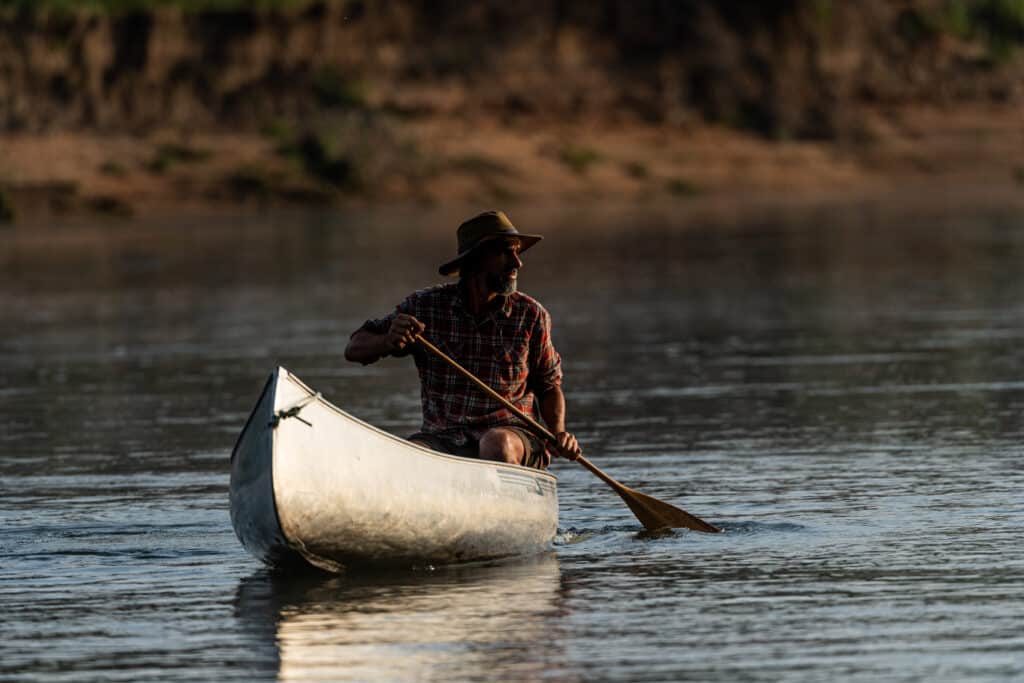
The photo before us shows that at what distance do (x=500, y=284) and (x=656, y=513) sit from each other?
1322mm

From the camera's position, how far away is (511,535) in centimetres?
902

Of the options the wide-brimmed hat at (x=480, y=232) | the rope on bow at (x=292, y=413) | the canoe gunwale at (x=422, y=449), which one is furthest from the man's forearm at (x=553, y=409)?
the rope on bow at (x=292, y=413)

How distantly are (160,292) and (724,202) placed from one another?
2158cm

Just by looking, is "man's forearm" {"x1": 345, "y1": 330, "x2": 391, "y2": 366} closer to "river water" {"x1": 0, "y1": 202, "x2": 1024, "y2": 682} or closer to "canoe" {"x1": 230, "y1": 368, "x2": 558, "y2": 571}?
"canoe" {"x1": 230, "y1": 368, "x2": 558, "y2": 571}

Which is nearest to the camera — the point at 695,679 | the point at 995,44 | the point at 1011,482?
the point at 695,679

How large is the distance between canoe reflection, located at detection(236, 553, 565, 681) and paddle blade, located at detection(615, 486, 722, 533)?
0.56 meters

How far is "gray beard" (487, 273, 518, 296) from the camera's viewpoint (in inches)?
356

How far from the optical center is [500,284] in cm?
906

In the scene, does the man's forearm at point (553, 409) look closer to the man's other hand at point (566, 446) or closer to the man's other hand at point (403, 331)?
the man's other hand at point (566, 446)

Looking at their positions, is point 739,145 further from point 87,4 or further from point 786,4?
point 87,4

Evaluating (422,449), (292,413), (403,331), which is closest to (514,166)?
(403,331)

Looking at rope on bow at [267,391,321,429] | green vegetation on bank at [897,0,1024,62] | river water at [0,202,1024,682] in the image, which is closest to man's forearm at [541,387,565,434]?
river water at [0,202,1024,682]

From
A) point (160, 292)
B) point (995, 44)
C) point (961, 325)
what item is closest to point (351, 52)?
point (995, 44)

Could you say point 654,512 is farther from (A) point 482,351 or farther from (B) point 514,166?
(B) point 514,166
